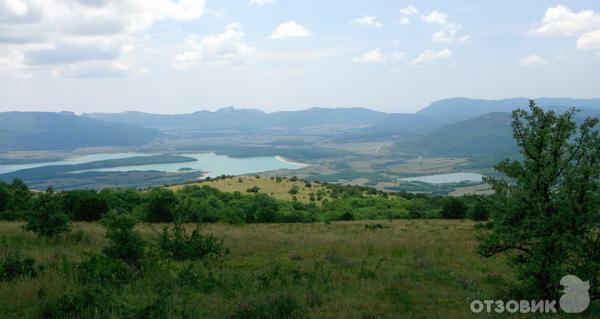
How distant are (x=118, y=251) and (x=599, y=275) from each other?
10737mm

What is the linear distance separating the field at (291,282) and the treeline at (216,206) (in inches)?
114

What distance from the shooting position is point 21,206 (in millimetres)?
32000

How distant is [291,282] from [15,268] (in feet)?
20.4

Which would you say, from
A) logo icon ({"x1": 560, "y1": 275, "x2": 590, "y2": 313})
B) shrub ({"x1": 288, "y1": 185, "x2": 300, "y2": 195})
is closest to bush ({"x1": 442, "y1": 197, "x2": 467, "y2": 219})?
shrub ({"x1": 288, "y1": 185, "x2": 300, "y2": 195})

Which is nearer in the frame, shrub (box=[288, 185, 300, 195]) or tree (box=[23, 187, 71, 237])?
tree (box=[23, 187, 71, 237])

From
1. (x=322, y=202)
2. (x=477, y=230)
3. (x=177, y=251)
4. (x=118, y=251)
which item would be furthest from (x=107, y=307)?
(x=322, y=202)

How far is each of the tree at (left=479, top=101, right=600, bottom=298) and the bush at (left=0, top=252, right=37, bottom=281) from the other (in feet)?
32.1

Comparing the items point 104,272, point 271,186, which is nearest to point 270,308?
→ point 104,272

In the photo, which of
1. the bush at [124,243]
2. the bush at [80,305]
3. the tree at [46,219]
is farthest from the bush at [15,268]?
the tree at [46,219]

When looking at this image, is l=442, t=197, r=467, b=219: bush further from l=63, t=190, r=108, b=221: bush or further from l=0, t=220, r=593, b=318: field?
l=63, t=190, r=108, b=221: bush

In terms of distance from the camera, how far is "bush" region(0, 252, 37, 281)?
1011cm

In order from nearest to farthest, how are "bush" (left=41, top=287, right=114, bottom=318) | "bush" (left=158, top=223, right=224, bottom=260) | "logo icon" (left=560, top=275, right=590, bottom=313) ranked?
"bush" (left=41, top=287, right=114, bottom=318) < "logo icon" (left=560, top=275, right=590, bottom=313) < "bush" (left=158, top=223, right=224, bottom=260)

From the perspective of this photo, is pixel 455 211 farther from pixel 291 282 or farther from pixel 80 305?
pixel 80 305

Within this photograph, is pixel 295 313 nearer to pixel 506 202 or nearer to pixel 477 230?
pixel 506 202
